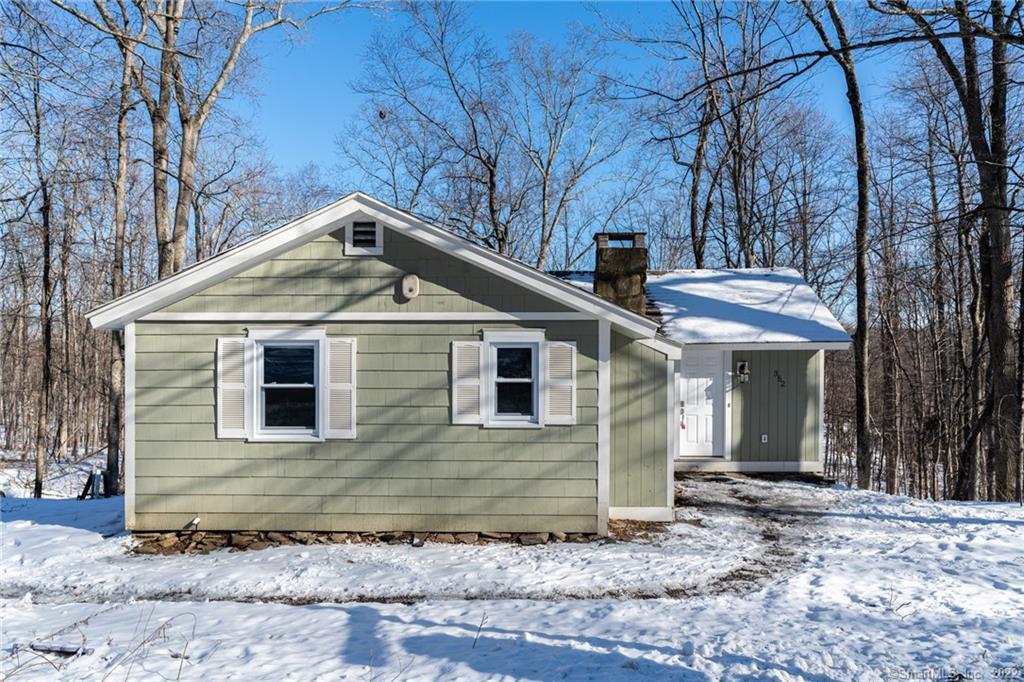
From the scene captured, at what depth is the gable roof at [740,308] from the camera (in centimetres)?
1121

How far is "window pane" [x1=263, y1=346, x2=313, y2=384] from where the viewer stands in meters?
7.59

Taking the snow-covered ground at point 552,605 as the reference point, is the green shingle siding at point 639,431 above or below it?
above

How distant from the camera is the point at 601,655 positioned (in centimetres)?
447

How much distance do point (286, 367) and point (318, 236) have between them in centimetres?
176

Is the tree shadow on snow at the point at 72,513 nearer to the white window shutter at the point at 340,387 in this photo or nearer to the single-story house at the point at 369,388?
the single-story house at the point at 369,388

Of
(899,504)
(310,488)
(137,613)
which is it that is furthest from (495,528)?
(899,504)

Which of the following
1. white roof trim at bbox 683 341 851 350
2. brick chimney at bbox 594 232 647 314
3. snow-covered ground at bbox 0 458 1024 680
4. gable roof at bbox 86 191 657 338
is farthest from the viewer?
white roof trim at bbox 683 341 851 350

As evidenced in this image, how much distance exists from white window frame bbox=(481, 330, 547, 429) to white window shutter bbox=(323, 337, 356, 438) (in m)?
1.70

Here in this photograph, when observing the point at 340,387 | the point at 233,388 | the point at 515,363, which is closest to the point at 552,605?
the point at 515,363

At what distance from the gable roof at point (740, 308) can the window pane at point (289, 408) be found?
6103mm

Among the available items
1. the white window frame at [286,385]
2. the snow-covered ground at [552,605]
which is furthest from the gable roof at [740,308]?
the white window frame at [286,385]

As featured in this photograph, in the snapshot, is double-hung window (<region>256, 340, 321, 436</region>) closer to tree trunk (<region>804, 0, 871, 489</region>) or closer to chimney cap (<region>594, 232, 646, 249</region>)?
chimney cap (<region>594, 232, 646, 249</region>)

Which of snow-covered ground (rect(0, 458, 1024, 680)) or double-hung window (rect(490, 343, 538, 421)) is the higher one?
double-hung window (rect(490, 343, 538, 421))

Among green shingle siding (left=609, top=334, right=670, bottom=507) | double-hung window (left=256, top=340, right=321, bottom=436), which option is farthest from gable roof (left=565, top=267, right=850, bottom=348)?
double-hung window (left=256, top=340, right=321, bottom=436)
